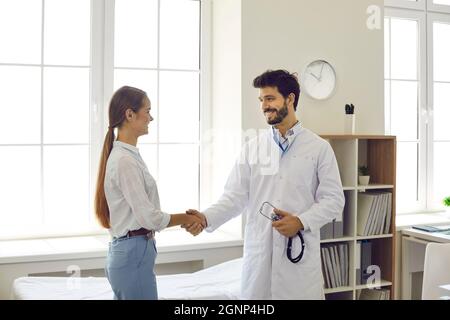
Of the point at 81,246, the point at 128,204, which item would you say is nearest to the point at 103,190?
the point at 128,204

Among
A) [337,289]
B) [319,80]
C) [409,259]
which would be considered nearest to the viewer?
[337,289]

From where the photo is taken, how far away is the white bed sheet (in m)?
2.62

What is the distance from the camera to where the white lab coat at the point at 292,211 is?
243 centimetres

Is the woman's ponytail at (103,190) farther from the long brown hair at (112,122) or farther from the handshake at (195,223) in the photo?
the handshake at (195,223)

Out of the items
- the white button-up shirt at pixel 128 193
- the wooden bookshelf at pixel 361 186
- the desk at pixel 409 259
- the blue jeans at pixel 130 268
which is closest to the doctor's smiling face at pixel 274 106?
the white button-up shirt at pixel 128 193

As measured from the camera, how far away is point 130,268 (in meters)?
2.08

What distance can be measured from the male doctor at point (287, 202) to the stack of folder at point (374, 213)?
3.36 feet

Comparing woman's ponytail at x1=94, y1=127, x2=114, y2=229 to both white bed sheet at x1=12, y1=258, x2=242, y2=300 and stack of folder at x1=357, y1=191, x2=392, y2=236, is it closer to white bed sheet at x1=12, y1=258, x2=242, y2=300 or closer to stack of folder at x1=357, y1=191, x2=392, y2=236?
white bed sheet at x1=12, y1=258, x2=242, y2=300

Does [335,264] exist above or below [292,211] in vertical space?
below

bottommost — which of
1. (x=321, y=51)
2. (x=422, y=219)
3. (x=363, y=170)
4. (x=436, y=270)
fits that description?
(x=436, y=270)

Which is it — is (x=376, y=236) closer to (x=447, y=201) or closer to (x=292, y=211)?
(x=447, y=201)

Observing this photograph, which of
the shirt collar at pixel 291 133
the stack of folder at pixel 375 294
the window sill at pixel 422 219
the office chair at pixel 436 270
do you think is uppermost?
the shirt collar at pixel 291 133

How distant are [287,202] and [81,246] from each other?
4.23 feet

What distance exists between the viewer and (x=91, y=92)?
3.42m
